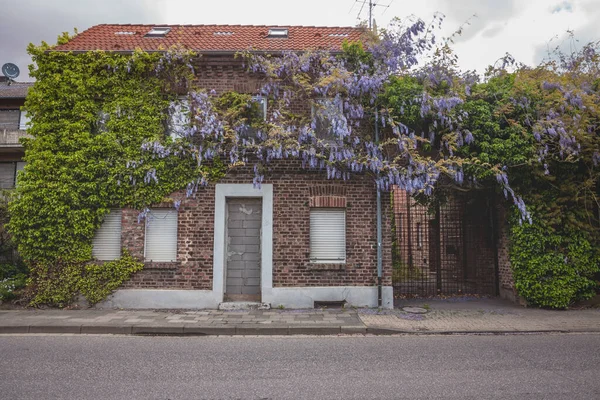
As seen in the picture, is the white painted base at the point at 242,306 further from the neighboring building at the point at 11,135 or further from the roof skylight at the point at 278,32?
the neighboring building at the point at 11,135

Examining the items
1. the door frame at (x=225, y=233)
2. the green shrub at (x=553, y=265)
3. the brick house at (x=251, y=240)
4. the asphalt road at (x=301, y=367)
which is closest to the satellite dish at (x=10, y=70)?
the brick house at (x=251, y=240)

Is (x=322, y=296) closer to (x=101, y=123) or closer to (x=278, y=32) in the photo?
(x=101, y=123)

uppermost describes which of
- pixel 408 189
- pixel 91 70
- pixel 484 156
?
pixel 91 70

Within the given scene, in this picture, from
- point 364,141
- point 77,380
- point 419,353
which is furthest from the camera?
point 364,141

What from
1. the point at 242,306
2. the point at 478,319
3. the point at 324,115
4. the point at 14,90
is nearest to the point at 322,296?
the point at 242,306

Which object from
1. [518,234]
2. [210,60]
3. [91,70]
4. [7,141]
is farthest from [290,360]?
[7,141]

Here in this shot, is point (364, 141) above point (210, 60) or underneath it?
underneath

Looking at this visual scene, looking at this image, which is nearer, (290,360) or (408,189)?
(290,360)

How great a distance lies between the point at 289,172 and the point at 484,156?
4858mm

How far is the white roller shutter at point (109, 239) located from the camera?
11.1m

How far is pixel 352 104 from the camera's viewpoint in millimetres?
10969

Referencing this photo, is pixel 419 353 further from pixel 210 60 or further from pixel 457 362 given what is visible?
pixel 210 60

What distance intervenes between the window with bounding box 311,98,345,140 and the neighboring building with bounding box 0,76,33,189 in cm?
1506

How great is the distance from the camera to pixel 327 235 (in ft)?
37.0
